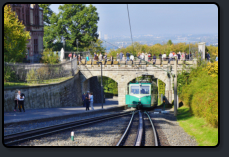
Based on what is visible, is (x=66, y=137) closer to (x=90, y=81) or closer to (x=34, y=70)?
(x=34, y=70)

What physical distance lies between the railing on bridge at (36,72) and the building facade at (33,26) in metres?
7.90

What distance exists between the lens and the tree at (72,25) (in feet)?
131

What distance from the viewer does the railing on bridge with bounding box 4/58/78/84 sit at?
23.9 m

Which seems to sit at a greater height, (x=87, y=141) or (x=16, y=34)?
(x=16, y=34)

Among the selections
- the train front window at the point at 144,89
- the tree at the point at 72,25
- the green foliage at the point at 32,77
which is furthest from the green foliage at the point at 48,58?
the train front window at the point at 144,89

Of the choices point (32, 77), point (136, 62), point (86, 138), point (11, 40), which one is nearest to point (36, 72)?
point (32, 77)

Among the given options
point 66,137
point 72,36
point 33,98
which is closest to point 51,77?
point 33,98

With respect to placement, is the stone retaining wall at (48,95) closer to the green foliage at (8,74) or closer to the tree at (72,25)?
the green foliage at (8,74)

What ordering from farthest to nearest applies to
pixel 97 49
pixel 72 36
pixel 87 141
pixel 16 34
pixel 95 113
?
1. pixel 97 49
2. pixel 72 36
3. pixel 95 113
4. pixel 16 34
5. pixel 87 141

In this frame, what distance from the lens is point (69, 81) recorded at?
35.6 m

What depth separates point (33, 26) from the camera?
42.5 meters

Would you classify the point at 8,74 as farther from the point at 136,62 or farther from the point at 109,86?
the point at 109,86

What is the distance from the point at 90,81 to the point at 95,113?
916 inches

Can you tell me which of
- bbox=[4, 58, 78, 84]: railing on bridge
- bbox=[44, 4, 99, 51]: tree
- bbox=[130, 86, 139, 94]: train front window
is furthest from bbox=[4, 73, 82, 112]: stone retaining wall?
bbox=[130, 86, 139, 94]: train front window
